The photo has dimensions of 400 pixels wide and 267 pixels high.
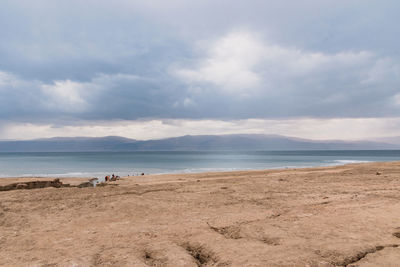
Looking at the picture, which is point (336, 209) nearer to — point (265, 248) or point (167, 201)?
point (265, 248)

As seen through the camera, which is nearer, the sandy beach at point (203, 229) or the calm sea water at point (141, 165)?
the sandy beach at point (203, 229)

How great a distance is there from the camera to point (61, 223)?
817 centimetres

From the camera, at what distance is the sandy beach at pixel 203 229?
5.22 meters

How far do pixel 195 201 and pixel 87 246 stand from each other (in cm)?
549

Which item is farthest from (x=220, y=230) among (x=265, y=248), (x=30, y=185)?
(x=30, y=185)

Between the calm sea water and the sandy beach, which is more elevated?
the sandy beach

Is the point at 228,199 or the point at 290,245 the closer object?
the point at 290,245

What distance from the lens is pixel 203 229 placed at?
23.1 feet

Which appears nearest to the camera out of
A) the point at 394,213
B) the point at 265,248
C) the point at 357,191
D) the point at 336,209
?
the point at 265,248

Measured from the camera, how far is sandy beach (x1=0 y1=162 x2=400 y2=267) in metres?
5.22

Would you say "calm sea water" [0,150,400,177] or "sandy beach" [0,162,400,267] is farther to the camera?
"calm sea water" [0,150,400,177]

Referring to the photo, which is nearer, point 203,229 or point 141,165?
point 203,229

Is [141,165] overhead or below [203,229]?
below

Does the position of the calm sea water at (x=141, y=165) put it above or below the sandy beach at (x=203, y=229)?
below
